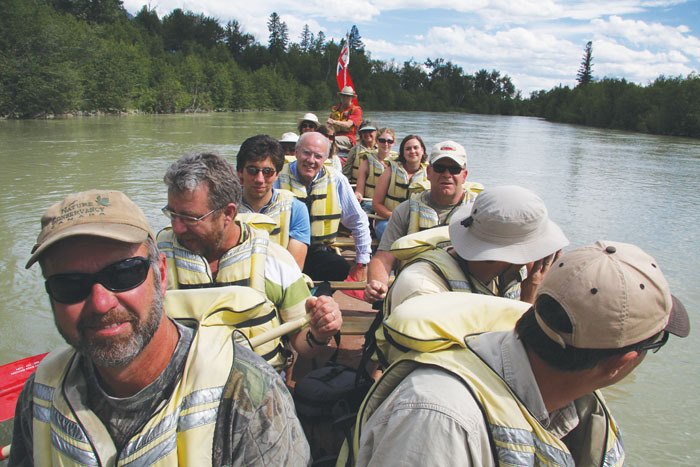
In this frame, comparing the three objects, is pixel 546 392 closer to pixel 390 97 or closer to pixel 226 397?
pixel 226 397

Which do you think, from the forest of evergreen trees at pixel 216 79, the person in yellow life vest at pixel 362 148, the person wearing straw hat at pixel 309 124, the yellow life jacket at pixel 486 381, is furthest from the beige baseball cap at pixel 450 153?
the forest of evergreen trees at pixel 216 79

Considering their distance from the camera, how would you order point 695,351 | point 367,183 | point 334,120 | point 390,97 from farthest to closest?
point 390,97 → point 334,120 → point 367,183 → point 695,351

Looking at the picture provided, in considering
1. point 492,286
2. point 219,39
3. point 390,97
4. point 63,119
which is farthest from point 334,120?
point 219,39

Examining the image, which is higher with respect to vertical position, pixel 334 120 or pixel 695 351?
pixel 334 120

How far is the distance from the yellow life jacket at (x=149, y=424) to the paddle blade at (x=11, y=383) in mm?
1509

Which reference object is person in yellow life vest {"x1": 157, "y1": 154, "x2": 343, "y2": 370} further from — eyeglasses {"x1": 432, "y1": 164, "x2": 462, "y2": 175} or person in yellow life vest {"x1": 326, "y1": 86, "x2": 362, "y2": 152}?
person in yellow life vest {"x1": 326, "y1": 86, "x2": 362, "y2": 152}

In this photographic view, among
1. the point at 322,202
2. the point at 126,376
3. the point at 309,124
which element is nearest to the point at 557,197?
the point at 309,124

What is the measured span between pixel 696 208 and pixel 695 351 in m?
8.49

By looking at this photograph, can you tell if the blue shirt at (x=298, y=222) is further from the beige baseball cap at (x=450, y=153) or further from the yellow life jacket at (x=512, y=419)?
the yellow life jacket at (x=512, y=419)

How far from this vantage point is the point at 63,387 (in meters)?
1.29

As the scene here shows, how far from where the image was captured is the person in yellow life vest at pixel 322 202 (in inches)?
169

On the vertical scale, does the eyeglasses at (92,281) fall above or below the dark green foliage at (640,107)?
below

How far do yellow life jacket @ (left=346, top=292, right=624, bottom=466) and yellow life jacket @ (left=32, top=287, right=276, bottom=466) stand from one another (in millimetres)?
411

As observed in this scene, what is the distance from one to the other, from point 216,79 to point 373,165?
4415 centimetres
